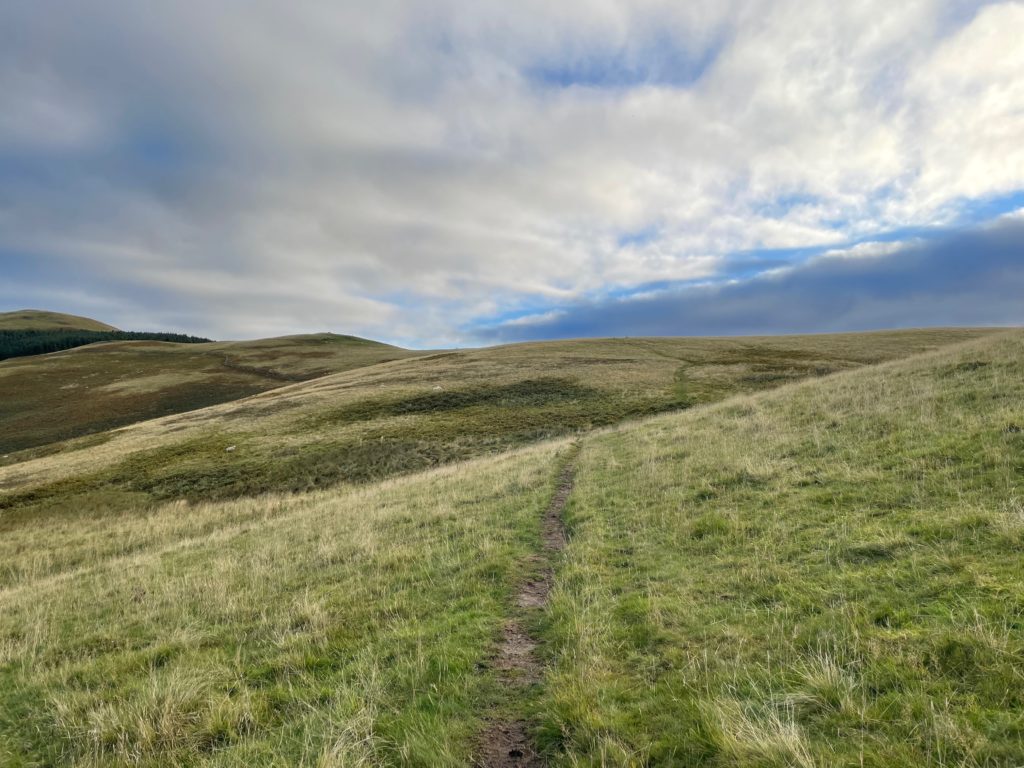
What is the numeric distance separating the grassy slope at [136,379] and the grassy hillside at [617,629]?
233 ft

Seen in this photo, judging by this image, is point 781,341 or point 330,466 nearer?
point 330,466

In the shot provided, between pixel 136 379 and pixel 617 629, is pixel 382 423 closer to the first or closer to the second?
Answer: pixel 617 629

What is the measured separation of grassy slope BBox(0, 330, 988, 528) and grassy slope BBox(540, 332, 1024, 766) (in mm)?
23141

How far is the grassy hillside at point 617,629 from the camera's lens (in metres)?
4.77

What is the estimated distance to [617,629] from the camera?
23.2ft

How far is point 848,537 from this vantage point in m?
8.62

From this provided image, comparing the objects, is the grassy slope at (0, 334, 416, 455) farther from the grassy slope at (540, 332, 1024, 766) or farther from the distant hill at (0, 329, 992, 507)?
the grassy slope at (540, 332, 1024, 766)

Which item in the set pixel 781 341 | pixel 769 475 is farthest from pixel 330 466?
pixel 781 341

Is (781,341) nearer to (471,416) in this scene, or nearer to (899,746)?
(471,416)

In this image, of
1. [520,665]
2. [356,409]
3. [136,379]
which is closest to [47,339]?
[136,379]

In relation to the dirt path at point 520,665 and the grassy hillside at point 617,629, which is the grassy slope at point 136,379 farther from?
the dirt path at point 520,665

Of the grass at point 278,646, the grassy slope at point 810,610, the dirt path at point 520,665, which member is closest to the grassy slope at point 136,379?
the grass at point 278,646

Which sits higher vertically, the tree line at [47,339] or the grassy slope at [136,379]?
the tree line at [47,339]

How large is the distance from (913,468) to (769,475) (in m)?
3.12
